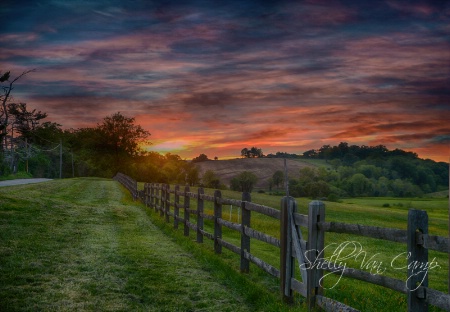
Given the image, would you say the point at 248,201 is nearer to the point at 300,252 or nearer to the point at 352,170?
the point at 300,252

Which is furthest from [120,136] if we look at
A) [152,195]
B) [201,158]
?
[152,195]

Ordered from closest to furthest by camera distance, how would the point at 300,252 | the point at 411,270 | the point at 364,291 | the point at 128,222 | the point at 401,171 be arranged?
1. the point at 411,270
2. the point at 300,252
3. the point at 364,291
4. the point at 128,222
5. the point at 401,171

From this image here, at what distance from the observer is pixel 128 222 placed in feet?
67.9

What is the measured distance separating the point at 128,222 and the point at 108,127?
9332 cm

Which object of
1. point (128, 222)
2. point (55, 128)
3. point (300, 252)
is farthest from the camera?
point (55, 128)

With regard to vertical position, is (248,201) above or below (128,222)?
above

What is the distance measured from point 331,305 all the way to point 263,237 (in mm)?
2989

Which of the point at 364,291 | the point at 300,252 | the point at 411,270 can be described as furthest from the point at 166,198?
the point at 411,270

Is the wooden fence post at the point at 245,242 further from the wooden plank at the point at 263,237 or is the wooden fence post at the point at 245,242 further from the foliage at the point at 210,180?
the foliage at the point at 210,180

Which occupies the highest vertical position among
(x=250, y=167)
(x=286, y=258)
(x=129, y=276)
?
(x=250, y=167)

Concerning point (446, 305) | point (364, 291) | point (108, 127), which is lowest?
point (364, 291)

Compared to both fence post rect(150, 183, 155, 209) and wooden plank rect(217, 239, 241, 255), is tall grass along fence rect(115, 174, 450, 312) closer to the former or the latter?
wooden plank rect(217, 239, 241, 255)

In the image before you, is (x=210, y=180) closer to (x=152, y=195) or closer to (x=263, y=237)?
(x=152, y=195)

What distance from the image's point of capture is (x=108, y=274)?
33.0 ft
